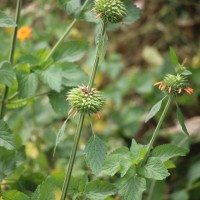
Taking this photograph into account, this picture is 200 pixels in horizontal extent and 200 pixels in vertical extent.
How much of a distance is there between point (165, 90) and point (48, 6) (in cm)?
180

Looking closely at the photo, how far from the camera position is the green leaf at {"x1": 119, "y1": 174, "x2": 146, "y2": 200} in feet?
3.15

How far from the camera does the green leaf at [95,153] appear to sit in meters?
0.96

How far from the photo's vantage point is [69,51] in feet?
4.13

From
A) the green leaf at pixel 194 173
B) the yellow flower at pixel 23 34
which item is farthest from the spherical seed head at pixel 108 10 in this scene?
the green leaf at pixel 194 173

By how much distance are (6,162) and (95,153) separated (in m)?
0.28

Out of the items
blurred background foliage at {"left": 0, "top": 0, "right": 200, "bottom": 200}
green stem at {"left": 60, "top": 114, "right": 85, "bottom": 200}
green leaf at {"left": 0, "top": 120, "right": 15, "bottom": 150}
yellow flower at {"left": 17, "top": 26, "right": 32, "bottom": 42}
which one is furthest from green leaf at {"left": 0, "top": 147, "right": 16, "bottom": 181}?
yellow flower at {"left": 17, "top": 26, "right": 32, "bottom": 42}

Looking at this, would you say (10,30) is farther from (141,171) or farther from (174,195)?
(141,171)

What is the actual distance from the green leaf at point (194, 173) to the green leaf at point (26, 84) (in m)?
0.82

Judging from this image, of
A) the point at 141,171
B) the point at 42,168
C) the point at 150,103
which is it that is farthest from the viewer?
the point at 150,103

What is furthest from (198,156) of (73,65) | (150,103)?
(73,65)

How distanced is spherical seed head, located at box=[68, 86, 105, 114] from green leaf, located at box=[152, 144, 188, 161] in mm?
167

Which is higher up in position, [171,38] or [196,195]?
[171,38]

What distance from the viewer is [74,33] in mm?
2482

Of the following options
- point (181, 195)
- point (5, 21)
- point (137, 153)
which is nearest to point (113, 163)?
Answer: point (137, 153)
